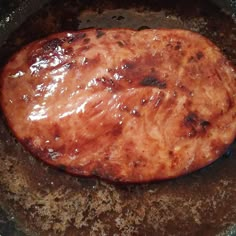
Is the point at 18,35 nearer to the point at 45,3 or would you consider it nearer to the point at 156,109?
the point at 45,3

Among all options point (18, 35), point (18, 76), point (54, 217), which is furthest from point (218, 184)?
point (18, 35)

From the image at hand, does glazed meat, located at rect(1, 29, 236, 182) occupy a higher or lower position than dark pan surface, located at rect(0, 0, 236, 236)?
higher

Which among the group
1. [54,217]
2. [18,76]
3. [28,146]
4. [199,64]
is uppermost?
[199,64]

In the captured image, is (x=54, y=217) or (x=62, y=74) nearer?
(x=54, y=217)

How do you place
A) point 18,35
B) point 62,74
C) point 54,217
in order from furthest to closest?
point 18,35
point 62,74
point 54,217

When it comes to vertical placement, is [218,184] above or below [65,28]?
below

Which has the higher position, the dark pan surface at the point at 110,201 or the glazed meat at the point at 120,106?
the glazed meat at the point at 120,106

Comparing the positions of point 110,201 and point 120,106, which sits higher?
point 120,106

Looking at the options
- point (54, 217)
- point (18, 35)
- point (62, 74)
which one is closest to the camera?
point (54, 217)
